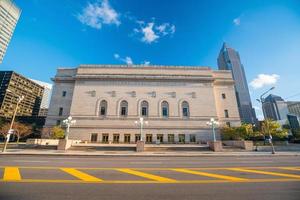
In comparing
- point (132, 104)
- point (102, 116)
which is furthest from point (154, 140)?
point (102, 116)

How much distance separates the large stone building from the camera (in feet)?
125

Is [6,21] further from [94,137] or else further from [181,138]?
[181,138]

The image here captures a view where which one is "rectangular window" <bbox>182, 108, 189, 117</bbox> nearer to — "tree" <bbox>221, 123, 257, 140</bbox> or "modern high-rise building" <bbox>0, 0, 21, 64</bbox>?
"tree" <bbox>221, 123, 257, 140</bbox>

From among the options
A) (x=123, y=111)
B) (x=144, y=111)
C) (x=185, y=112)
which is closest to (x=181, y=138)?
(x=185, y=112)

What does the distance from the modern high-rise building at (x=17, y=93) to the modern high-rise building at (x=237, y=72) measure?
16202 centimetres

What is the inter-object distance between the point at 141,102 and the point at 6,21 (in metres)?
96.2

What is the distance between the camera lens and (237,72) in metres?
164

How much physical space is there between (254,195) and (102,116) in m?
37.9

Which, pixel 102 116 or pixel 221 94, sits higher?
pixel 221 94

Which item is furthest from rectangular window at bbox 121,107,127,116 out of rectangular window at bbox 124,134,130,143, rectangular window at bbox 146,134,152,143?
rectangular window at bbox 146,134,152,143

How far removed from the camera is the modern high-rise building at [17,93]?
82688 millimetres

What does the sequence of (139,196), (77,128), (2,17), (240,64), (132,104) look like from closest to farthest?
(139,196) → (77,128) → (132,104) → (2,17) → (240,64)

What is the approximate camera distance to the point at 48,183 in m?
5.22

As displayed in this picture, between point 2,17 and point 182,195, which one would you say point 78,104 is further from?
point 2,17
